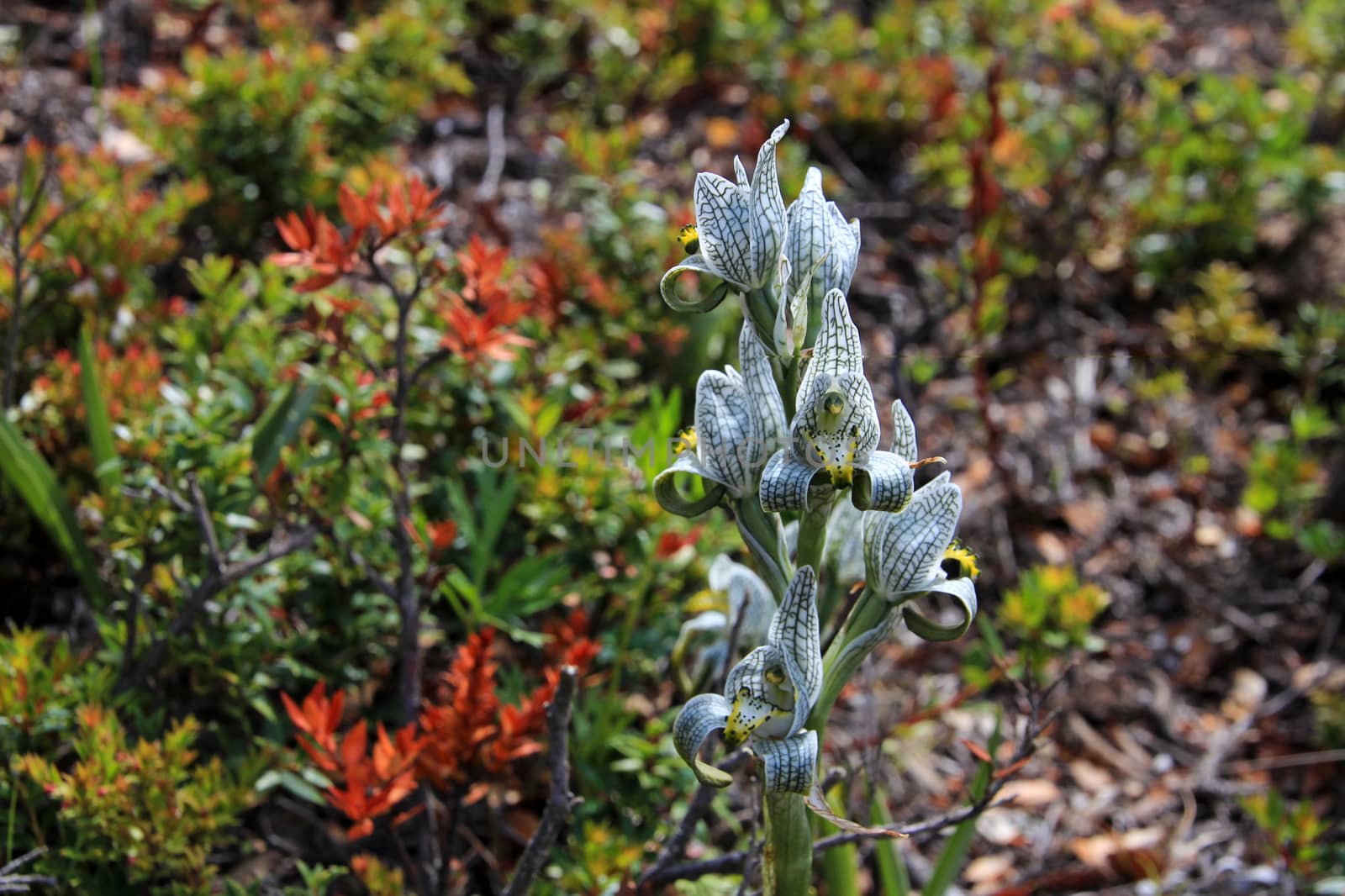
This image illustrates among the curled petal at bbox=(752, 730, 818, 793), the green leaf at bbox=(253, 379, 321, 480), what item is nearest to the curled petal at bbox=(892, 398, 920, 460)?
the curled petal at bbox=(752, 730, 818, 793)

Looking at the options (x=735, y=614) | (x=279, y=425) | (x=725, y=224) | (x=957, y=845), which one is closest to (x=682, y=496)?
(x=725, y=224)

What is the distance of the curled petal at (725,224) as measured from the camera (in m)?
1.52

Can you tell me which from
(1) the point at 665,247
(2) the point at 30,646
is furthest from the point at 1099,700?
(2) the point at 30,646

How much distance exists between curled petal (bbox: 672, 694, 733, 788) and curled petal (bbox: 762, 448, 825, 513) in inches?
10.3

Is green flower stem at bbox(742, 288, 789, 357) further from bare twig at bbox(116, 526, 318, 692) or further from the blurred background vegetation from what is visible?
bare twig at bbox(116, 526, 318, 692)

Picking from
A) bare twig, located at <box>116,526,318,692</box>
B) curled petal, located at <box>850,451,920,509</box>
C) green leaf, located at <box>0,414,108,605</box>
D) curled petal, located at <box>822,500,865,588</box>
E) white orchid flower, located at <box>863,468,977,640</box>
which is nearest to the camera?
curled petal, located at <box>850,451,920,509</box>

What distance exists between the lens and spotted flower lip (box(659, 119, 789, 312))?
152 cm

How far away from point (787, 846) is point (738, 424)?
591 mm

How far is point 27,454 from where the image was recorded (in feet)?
7.92

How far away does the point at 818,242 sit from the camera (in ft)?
5.08

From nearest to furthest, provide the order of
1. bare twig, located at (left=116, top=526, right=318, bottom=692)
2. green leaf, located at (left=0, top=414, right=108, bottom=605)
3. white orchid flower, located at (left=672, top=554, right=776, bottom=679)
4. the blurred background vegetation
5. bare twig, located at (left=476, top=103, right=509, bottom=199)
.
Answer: white orchid flower, located at (left=672, top=554, right=776, bottom=679) → bare twig, located at (left=116, top=526, right=318, bottom=692) → the blurred background vegetation → green leaf, located at (left=0, top=414, right=108, bottom=605) → bare twig, located at (left=476, top=103, right=509, bottom=199)

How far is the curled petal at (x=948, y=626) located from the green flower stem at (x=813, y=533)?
0.48 ft

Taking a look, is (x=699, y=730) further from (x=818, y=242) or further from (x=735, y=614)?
(x=818, y=242)

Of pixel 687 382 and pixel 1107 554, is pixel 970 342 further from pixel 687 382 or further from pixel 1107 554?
pixel 687 382
